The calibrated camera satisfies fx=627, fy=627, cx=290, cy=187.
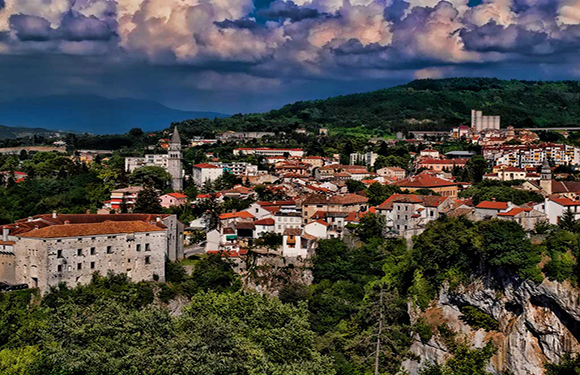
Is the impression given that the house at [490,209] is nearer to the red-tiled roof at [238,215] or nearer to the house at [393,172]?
the red-tiled roof at [238,215]

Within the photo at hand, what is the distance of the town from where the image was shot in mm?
36594

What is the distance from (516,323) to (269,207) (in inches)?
970

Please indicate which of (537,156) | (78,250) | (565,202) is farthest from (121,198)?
(537,156)

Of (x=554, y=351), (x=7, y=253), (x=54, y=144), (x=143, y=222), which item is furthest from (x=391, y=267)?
(x=54, y=144)

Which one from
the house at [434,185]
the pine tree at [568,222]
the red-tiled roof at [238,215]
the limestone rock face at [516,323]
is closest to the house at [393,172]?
the house at [434,185]

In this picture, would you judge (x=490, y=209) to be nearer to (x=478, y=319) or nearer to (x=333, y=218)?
(x=478, y=319)

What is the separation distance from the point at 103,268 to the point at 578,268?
25653 mm

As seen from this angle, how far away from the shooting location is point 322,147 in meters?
92.5

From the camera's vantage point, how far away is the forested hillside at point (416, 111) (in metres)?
134

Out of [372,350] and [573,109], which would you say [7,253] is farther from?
[573,109]

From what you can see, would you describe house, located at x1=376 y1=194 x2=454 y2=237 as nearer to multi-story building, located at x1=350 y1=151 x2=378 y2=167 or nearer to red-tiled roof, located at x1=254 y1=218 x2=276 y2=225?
red-tiled roof, located at x1=254 y1=218 x2=276 y2=225

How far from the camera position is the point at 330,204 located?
1897 inches

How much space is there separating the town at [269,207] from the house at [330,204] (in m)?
0.09

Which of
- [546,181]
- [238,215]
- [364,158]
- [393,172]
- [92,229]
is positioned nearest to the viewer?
[92,229]
